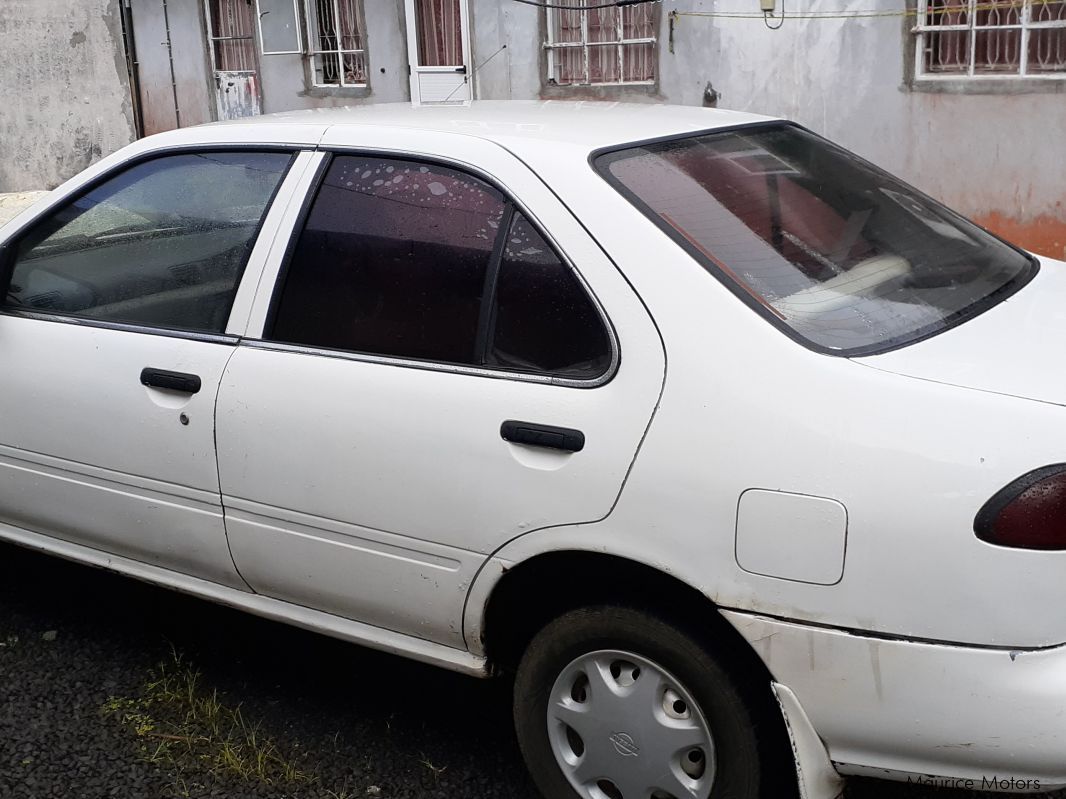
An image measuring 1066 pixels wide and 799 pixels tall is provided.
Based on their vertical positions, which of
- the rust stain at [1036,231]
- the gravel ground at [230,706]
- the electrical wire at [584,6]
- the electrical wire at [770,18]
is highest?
the electrical wire at [584,6]

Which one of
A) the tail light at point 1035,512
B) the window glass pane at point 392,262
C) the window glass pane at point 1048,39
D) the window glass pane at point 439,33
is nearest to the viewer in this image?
the tail light at point 1035,512

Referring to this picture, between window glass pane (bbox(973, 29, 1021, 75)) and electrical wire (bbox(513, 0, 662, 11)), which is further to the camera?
electrical wire (bbox(513, 0, 662, 11))

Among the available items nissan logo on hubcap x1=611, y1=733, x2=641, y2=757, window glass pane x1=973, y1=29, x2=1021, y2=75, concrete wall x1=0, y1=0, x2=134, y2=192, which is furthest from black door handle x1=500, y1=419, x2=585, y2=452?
concrete wall x1=0, y1=0, x2=134, y2=192

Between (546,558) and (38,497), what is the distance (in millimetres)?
1729

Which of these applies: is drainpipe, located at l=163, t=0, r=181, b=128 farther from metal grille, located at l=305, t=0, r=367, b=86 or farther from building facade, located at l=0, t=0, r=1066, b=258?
metal grille, located at l=305, t=0, r=367, b=86

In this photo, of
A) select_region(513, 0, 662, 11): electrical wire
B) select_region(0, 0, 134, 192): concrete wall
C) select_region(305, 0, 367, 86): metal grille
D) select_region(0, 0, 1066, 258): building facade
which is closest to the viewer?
select_region(0, 0, 1066, 258): building facade

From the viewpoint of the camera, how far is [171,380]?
3182 mm

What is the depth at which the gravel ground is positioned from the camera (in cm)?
307

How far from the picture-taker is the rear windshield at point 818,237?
2580 millimetres

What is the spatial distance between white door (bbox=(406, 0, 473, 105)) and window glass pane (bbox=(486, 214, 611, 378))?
9481mm

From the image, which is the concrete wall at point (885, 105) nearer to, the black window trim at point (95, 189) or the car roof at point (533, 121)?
the car roof at point (533, 121)

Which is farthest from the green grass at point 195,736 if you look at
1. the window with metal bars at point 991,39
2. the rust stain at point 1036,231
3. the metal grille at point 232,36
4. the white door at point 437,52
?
the metal grille at point 232,36

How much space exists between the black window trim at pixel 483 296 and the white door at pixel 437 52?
29.7 feet

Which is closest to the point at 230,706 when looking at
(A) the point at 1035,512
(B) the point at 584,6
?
(A) the point at 1035,512
